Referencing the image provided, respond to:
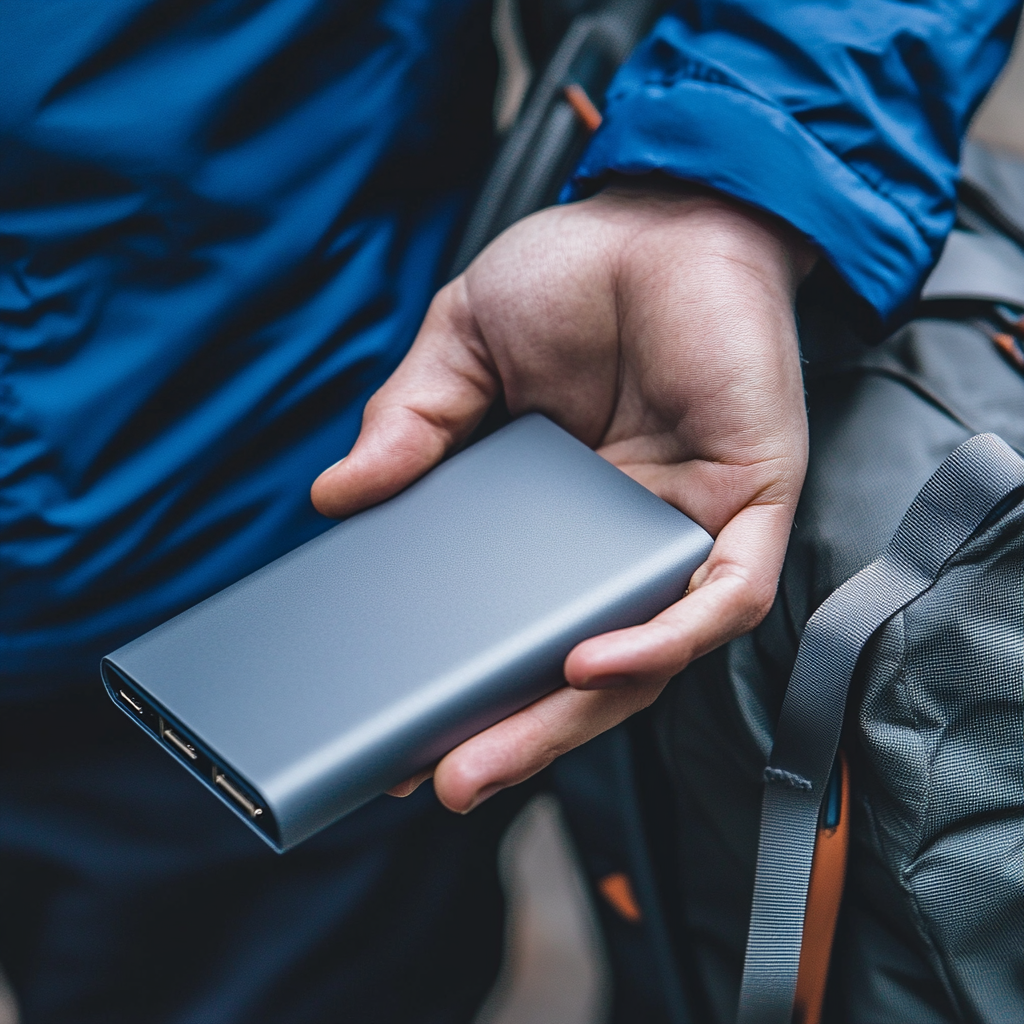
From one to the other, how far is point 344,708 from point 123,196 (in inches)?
12.3

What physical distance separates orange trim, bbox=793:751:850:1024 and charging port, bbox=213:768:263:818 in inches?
11.9

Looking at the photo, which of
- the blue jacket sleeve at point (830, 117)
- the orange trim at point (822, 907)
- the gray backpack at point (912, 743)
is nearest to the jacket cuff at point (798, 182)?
the blue jacket sleeve at point (830, 117)

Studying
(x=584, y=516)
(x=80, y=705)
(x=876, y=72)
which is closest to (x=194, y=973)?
(x=80, y=705)

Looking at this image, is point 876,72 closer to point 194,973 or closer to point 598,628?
point 598,628

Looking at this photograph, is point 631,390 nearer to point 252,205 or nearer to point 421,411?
point 421,411

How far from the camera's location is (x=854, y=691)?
490 millimetres

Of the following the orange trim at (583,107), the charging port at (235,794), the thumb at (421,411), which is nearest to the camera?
the charging port at (235,794)

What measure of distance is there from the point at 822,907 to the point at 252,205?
1.74 ft

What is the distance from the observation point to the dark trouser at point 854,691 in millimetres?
505

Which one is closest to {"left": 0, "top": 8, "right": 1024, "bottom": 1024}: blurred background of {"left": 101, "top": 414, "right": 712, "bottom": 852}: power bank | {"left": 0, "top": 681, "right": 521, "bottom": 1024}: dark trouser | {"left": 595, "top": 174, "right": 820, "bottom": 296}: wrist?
{"left": 0, "top": 681, "right": 521, "bottom": 1024}: dark trouser

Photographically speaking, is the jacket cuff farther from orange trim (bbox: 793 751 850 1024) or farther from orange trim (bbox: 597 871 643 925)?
orange trim (bbox: 597 871 643 925)

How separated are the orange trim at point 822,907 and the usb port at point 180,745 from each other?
0.34 meters

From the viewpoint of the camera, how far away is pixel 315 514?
0.65 meters

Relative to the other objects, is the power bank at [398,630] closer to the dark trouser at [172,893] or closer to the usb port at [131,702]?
the usb port at [131,702]
